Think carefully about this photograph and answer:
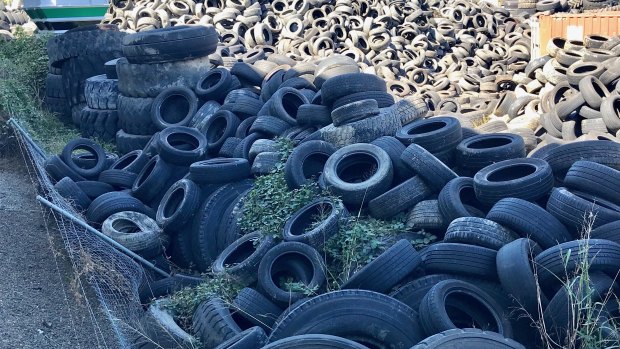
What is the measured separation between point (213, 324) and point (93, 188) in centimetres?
360

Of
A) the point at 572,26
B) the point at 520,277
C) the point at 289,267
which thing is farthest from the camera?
the point at 572,26

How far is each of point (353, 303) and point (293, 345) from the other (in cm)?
62

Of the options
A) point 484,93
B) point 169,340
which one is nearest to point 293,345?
point 169,340

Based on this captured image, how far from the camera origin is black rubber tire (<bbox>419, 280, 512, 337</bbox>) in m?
4.93

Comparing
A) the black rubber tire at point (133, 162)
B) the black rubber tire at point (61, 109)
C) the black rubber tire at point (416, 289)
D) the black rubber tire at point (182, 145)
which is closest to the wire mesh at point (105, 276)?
the black rubber tire at point (182, 145)

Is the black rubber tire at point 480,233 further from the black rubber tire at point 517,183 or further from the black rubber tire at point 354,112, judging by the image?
the black rubber tire at point 354,112

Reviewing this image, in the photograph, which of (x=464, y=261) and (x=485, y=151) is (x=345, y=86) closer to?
(x=485, y=151)

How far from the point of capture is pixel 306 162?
754 centimetres

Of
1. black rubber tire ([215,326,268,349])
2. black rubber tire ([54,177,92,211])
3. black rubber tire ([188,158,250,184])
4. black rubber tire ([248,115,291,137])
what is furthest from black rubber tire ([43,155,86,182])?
black rubber tire ([215,326,268,349])

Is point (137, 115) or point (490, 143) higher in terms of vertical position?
point (490, 143)

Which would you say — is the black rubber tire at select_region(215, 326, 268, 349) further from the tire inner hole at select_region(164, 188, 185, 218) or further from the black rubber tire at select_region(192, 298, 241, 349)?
the tire inner hole at select_region(164, 188, 185, 218)

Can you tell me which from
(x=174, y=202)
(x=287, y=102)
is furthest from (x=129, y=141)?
(x=174, y=202)

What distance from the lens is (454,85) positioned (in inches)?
621

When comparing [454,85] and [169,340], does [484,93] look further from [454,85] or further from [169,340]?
[169,340]
